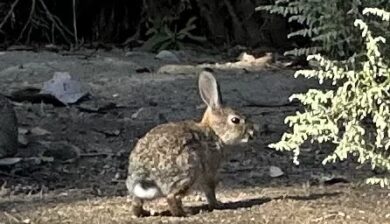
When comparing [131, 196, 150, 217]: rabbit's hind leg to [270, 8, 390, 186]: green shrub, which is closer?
[270, 8, 390, 186]: green shrub

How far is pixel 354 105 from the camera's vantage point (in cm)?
570

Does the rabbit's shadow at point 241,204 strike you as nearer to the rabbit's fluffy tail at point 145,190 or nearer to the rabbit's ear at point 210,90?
the rabbit's fluffy tail at point 145,190

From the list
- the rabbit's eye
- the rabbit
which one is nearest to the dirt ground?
the rabbit

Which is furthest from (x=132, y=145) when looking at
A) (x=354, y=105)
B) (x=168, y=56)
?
(x=168, y=56)

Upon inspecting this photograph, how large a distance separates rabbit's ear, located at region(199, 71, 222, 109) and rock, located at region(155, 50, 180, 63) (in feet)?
20.2

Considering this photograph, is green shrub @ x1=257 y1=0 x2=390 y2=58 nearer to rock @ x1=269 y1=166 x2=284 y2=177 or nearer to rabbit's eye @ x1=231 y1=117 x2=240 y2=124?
rabbit's eye @ x1=231 y1=117 x2=240 y2=124

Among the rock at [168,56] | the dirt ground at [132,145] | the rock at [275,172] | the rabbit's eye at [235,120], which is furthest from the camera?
the rock at [168,56]

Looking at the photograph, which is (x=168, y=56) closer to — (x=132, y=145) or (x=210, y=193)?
(x=132, y=145)

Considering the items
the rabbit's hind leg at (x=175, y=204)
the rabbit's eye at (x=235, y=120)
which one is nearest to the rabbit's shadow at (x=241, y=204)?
the rabbit's hind leg at (x=175, y=204)

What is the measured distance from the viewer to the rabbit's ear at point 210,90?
6.55m

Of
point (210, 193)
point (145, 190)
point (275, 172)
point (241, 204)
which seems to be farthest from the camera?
point (275, 172)

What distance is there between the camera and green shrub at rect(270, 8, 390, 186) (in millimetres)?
5625

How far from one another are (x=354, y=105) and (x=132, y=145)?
3.05 meters

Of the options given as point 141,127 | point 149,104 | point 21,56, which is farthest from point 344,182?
point 21,56
